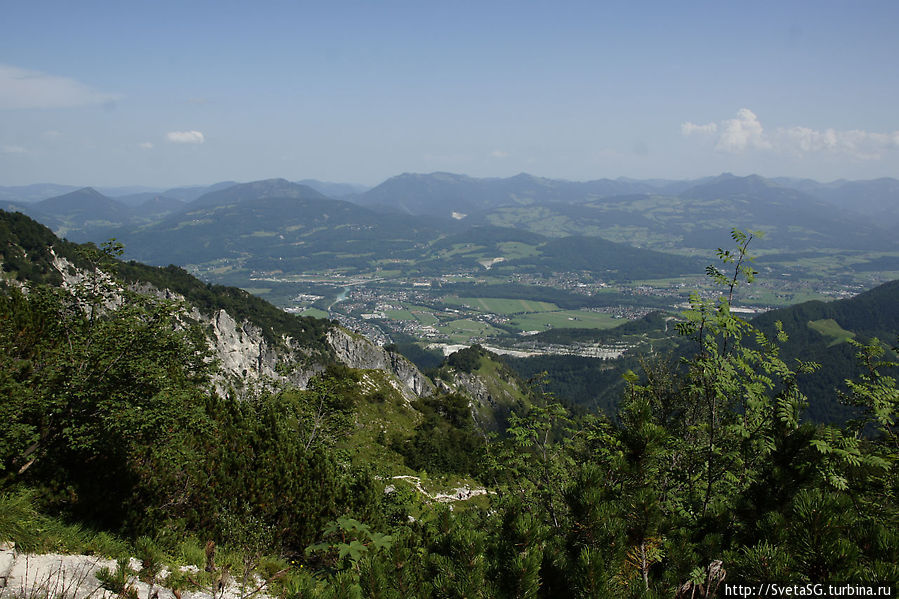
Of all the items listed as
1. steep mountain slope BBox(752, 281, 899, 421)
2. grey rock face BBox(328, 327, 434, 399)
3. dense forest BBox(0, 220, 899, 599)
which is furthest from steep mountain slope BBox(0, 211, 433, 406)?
steep mountain slope BBox(752, 281, 899, 421)

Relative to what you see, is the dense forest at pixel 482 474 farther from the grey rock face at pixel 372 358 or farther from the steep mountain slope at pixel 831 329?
the steep mountain slope at pixel 831 329

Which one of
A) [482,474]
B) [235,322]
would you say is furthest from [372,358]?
[482,474]

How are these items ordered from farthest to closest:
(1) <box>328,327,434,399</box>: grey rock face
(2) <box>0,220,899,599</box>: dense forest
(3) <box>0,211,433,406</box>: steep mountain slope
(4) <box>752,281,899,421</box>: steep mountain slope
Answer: (4) <box>752,281,899,421</box>: steep mountain slope → (1) <box>328,327,434,399</box>: grey rock face → (3) <box>0,211,433,406</box>: steep mountain slope → (2) <box>0,220,899,599</box>: dense forest

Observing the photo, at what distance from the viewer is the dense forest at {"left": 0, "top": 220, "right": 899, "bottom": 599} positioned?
4363 millimetres

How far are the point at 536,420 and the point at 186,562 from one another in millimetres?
8276

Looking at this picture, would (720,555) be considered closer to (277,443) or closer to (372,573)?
(372,573)

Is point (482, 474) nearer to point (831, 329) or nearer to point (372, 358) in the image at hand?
point (372, 358)

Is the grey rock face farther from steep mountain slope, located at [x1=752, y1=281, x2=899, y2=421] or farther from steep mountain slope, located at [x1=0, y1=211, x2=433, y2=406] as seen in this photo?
steep mountain slope, located at [x1=752, y1=281, x2=899, y2=421]

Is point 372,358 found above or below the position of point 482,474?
below

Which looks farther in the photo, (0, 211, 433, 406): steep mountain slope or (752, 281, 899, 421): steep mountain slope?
(752, 281, 899, 421): steep mountain slope

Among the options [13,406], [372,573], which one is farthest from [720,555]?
[13,406]

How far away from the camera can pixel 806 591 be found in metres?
3.55

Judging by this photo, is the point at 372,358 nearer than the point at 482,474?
No

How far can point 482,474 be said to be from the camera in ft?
42.5
